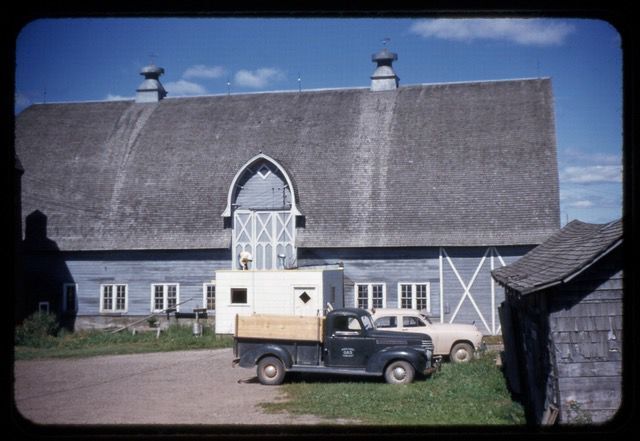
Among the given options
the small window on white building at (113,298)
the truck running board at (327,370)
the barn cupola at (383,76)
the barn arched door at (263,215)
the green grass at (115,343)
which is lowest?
the green grass at (115,343)

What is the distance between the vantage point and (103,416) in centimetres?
988

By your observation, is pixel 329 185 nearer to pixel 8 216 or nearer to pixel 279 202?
pixel 279 202

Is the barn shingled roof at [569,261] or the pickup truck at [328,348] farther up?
the barn shingled roof at [569,261]

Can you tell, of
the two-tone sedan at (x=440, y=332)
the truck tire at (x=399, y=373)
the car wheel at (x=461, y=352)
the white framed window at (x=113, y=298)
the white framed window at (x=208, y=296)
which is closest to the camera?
the truck tire at (x=399, y=373)

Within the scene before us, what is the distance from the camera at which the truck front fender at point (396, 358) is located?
12609mm

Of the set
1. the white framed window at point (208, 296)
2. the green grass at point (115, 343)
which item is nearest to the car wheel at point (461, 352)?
the green grass at point (115, 343)

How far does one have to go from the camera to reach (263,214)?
77.3 ft

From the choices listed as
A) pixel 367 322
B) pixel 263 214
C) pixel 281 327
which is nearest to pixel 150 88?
pixel 263 214

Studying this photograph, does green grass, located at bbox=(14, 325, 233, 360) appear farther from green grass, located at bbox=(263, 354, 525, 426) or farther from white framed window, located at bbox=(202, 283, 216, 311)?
green grass, located at bbox=(263, 354, 525, 426)

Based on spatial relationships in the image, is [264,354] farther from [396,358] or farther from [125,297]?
[125,297]

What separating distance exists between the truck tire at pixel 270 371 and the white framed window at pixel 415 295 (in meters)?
10.1

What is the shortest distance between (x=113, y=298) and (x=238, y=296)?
6.58m

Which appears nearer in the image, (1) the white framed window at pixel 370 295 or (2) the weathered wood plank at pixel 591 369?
(2) the weathered wood plank at pixel 591 369

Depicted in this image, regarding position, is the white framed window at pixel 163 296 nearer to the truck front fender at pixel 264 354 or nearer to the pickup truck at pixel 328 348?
the pickup truck at pixel 328 348
